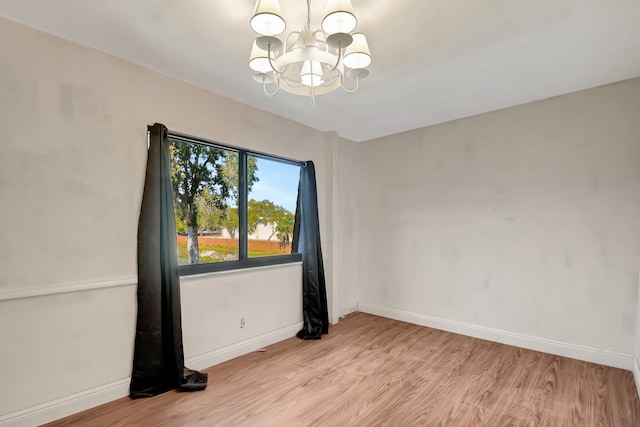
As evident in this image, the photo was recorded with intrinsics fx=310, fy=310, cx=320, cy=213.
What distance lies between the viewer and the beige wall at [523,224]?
2859 mm

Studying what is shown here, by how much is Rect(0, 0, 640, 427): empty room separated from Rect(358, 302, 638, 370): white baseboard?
2 cm

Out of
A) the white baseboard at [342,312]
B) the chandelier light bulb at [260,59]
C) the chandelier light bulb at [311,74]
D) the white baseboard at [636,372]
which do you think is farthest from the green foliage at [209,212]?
the white baseboard at [636,372]

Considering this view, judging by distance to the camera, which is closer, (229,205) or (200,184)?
(200,184)

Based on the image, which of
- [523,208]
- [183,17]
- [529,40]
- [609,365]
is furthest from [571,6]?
[609,365]

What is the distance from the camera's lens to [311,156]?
157 inches

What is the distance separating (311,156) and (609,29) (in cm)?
284

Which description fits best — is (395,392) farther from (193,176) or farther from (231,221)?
(193,176)

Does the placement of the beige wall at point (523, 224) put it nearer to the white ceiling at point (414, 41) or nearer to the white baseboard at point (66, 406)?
the white ceiling at point (414, 41)

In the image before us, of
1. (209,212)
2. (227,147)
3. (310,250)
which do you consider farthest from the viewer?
(310,250)

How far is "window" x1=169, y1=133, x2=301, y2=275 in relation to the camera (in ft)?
9.36

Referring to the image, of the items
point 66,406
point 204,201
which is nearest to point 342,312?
point 204,201

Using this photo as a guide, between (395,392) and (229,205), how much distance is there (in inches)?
89.6

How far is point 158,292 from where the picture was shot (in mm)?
2475

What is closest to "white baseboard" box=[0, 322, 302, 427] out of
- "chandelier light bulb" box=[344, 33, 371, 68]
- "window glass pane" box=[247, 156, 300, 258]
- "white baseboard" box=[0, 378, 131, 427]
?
"white baseboard" box=[0, 378, 131, 427]
